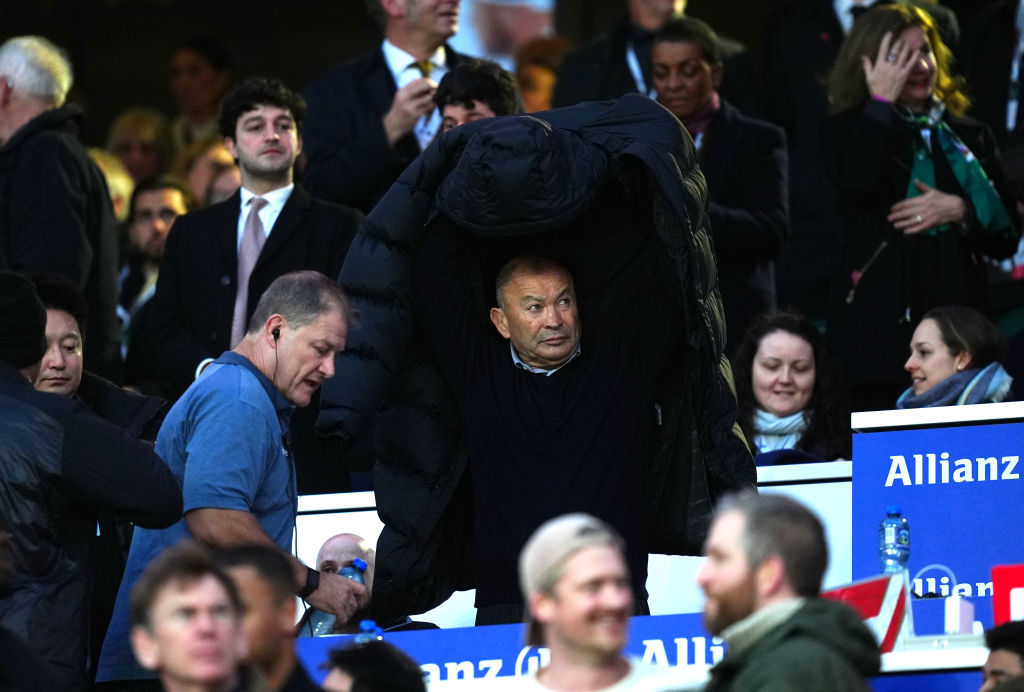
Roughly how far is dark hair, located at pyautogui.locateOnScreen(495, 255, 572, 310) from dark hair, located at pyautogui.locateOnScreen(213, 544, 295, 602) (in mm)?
2048

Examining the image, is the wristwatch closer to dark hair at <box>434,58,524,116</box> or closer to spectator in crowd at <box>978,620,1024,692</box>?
spectator in crowd at <box>978,620,1024,692</box>

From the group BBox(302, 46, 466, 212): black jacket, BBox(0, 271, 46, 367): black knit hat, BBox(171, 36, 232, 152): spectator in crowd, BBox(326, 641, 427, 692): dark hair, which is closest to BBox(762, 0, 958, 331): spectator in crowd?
BBox(302, 46, 466, 212): black jacket

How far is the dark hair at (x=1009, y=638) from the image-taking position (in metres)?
6.61

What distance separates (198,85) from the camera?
14102 mm

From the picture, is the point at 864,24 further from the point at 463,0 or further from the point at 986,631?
the point at 463,0

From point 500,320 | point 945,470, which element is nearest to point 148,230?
point 500,320

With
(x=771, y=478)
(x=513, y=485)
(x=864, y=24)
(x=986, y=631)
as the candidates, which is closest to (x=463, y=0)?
(x=864, y=24)

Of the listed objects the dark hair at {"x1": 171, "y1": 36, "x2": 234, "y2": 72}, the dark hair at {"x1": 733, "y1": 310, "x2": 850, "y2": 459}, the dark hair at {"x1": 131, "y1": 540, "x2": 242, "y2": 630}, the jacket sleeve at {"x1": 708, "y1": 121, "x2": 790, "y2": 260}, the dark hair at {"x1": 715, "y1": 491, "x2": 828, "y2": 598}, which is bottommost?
the dark hair at {"x1": 131, "y1": 540, "x2": 242, "y2": 630}

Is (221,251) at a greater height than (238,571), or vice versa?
(221,251)

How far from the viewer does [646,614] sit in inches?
296

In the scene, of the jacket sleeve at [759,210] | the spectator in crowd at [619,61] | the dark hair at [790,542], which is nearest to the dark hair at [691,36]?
the jacket sleeve at [759,210]

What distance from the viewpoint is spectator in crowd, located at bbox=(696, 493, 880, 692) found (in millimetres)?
5234

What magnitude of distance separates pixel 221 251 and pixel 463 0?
541cm

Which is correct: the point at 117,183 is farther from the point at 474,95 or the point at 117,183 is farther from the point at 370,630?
the point at 370,630
